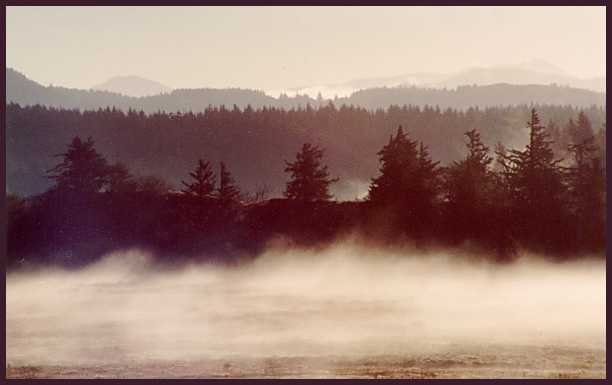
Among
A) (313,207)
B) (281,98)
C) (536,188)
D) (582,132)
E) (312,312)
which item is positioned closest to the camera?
(312,312)

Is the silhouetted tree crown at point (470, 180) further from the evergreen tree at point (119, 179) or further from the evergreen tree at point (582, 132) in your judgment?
the evergreen tree at point (119, 179)

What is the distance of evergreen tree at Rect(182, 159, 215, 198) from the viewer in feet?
57.5

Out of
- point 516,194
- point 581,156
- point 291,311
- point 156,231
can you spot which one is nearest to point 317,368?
point 291,311

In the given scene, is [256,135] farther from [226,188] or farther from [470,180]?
[470,180]

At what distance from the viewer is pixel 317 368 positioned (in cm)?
1605

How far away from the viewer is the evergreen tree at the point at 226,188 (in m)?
17.5

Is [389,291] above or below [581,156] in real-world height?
below

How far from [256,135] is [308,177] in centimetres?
161

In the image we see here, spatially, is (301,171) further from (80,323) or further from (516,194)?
(80,323)

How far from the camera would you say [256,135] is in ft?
58.3

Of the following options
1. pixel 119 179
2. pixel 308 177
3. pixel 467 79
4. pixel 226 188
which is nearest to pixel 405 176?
pixel 308 177

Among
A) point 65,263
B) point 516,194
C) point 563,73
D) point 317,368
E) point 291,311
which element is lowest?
point 317,368

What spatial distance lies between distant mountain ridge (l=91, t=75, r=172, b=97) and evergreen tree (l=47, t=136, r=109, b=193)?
133cm

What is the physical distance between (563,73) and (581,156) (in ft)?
6.82
